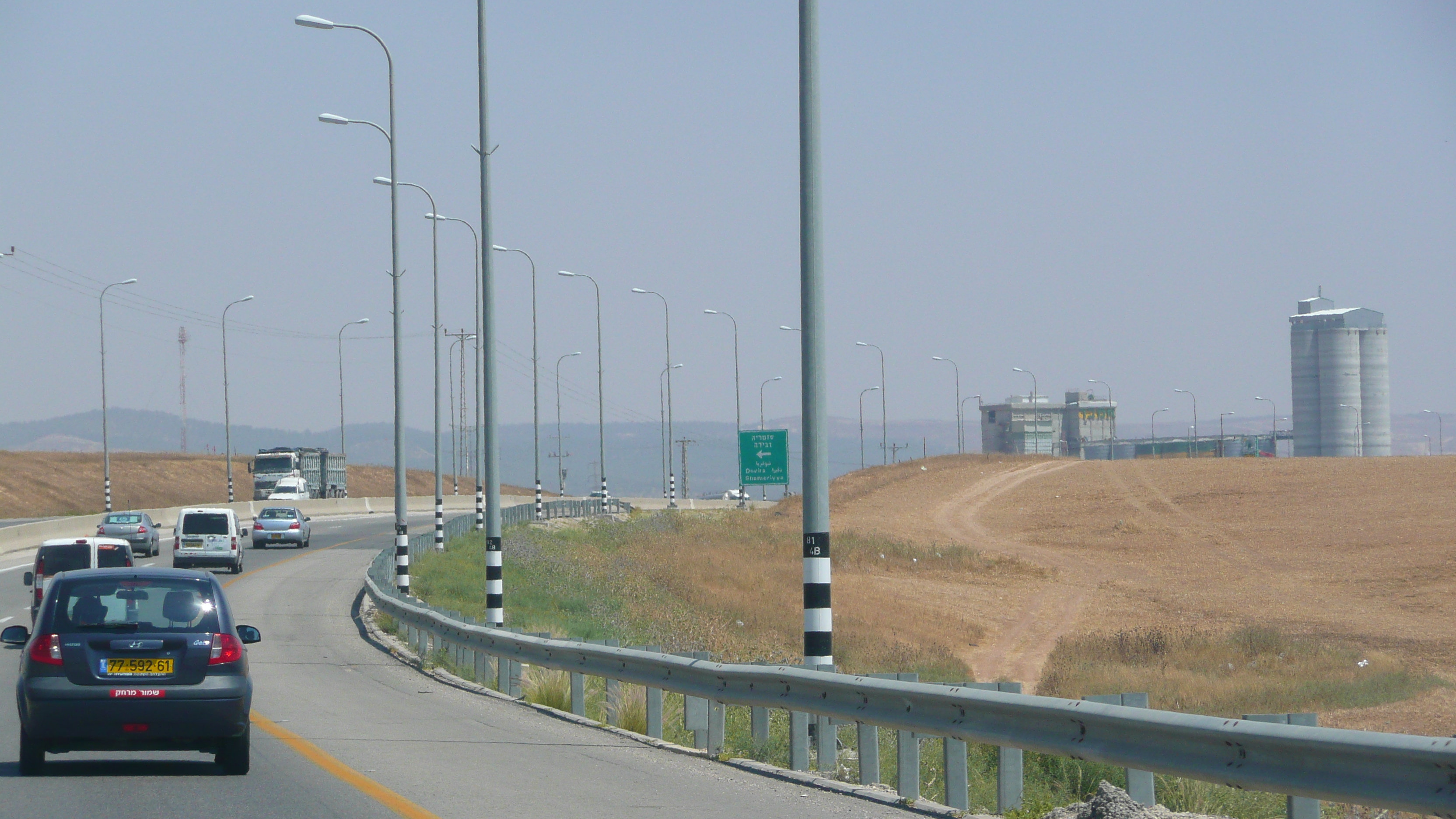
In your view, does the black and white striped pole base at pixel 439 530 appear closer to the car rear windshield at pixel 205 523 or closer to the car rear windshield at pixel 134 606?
the car rear windshield at pixel 205 523

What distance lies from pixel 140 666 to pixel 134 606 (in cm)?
67

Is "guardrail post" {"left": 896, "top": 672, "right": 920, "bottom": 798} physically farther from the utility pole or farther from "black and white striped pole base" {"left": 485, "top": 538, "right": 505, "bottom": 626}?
the utility pole

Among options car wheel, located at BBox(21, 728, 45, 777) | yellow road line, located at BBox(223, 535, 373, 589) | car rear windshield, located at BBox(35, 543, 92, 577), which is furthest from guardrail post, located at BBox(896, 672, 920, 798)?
yellow road line, located at BBox(223, 535, 373, 589)

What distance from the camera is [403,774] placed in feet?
37.2

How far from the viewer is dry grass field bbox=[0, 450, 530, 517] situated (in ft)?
334

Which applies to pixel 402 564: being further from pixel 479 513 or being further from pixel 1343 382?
pixel 1343 382

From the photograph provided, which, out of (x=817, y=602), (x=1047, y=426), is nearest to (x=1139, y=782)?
(x=817, y=602)

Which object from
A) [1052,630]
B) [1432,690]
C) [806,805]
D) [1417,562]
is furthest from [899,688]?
[1417,562]

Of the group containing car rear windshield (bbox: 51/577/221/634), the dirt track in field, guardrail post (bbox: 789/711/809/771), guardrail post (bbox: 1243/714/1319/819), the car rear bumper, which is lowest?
the dirt track in field

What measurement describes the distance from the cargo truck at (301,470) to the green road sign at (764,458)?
47741 mm

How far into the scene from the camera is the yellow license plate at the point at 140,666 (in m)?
→ 10.7

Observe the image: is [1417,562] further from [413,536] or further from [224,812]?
[224,812]

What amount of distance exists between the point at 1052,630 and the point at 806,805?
30.0 metres

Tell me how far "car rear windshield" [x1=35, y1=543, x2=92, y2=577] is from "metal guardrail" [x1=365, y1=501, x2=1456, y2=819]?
17.7 m
